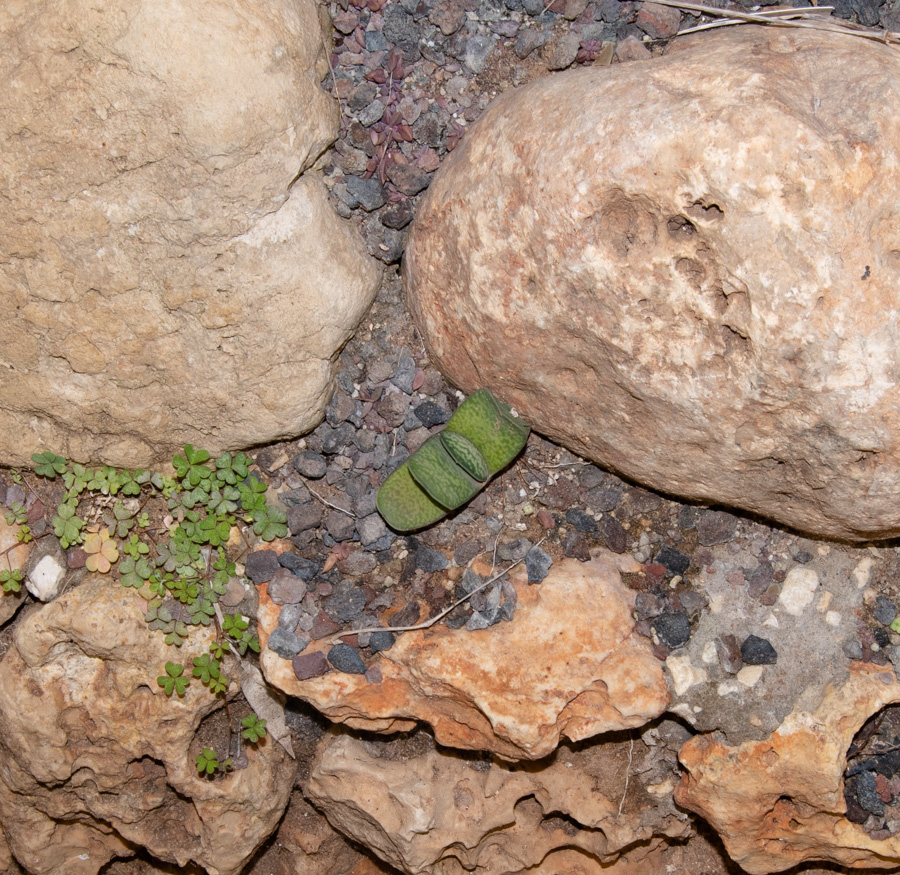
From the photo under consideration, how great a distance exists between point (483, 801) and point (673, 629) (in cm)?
91

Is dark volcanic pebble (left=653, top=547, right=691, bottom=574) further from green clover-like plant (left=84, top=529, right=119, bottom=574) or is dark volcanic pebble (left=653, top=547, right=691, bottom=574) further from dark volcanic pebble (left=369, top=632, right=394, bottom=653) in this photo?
green clover-like plant (left=84, top=529, right=119, bottom=574)

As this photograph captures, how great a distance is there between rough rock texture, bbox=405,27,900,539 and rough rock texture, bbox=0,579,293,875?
1562 millimetres

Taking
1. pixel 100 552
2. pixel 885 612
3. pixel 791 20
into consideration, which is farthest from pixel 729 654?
pixel 100 552

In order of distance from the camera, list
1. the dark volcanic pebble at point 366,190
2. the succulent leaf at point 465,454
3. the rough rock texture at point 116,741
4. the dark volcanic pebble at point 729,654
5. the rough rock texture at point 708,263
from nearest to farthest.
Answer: the rough rock texture at point 708,263 → the succulent leaf at point 465,454 → the dark volcanic pebble at point 729,654 → the rough rock texture at point 116,741 → the dark volcanic pebble at point 366,190

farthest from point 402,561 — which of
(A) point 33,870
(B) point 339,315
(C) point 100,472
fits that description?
(A) point 33,870

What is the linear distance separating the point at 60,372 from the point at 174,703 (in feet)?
3.89

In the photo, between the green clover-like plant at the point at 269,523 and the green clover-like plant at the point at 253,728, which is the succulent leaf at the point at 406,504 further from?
the green clover-like plant at the point at 253,728

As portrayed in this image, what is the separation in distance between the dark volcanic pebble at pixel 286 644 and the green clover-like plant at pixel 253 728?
30cm

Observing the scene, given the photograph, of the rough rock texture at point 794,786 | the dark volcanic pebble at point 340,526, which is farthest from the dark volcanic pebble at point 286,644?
the rough rock texture at point 794,786

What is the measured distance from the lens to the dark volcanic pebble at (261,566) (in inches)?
115

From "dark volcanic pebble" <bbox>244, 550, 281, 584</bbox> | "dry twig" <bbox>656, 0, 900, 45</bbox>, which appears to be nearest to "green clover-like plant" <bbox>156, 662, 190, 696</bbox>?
"dark volcanic pebble" <bbox>244, 550, 281, 584</bbox>

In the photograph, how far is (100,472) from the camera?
9.83 ft

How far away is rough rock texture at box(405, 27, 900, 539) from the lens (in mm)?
2201

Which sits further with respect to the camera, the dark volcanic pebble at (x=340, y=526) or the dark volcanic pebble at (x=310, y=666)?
the dark volcanic pebble at (x=340, y=526)
